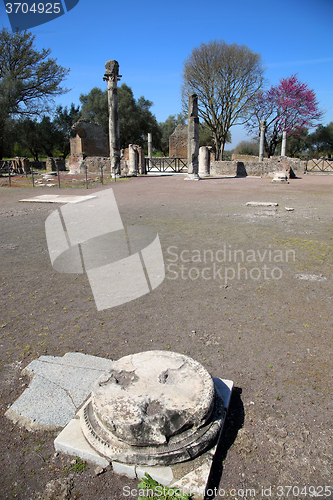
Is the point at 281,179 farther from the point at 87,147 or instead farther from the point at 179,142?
the point at 179,142

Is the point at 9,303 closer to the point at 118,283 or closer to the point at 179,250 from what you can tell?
the point at 118,283

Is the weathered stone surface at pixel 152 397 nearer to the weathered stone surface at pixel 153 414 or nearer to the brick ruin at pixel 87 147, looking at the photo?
the weathered stone surface at pixel 153 414

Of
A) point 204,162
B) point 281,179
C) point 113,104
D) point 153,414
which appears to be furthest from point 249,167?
point 153,414

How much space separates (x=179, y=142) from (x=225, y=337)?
3410cm

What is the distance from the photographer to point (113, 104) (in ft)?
61.0

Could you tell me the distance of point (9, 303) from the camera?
363 cm

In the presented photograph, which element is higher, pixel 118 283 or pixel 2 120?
pixel 2 120

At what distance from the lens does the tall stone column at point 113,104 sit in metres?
18.2

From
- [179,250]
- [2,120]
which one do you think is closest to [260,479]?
[179,250]

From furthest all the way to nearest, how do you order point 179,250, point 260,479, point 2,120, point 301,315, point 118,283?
point 2,120 → point 179,250 → point 118,283 → point 301,315 → point 260,479

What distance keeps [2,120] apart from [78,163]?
957 cm

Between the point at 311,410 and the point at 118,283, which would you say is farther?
the point at 118,283

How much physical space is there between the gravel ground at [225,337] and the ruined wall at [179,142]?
2999cm

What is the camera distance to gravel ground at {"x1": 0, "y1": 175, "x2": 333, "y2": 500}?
1.73 metres
